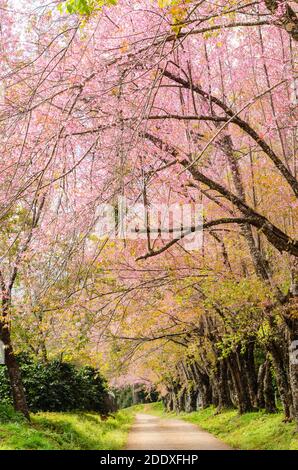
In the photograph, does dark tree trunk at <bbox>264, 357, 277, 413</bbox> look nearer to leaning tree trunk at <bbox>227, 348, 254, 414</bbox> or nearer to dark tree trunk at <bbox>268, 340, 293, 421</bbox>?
leaning tree trunk at <bbox>227, 348, 254, 414</bbox>

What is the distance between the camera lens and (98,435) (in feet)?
55.2

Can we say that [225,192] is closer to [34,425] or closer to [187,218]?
[187,218]

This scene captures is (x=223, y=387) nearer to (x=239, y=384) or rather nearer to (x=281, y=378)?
(x=239, y=384)

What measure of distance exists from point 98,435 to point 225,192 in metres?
11.1

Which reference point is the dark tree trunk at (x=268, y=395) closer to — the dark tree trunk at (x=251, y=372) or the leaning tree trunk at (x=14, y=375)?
the dark tree trunk at (x=251, y=372)

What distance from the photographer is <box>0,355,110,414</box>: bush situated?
18297 mm

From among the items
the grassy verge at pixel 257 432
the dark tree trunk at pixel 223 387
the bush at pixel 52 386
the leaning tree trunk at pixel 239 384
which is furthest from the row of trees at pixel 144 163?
the dark tree trunk at pixel 223 387

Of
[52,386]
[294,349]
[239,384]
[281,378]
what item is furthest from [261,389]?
[294,349]

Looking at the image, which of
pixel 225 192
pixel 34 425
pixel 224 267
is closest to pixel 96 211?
pixel 225 192

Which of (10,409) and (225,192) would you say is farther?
(10,409)

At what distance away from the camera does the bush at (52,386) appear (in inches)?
720

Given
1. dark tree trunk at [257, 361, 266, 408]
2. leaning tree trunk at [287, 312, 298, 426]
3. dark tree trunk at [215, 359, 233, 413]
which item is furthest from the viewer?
dark tree trunk at [215, 359, 233, 413]

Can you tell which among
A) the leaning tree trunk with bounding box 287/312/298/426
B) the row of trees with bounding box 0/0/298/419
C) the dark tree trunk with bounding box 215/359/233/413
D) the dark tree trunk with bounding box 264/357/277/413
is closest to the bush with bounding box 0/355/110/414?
the row of trees with bounding box 0/0/298/419

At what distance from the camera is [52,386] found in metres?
19.2
